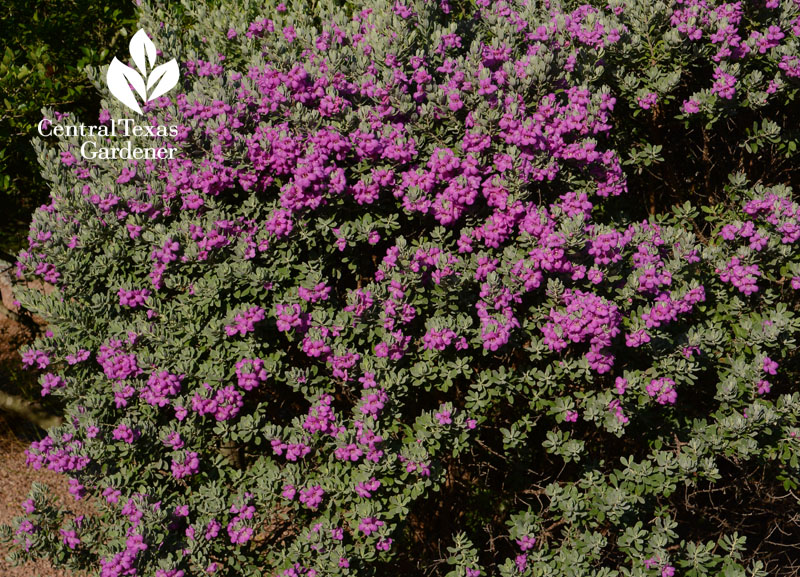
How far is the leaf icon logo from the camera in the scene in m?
4.78

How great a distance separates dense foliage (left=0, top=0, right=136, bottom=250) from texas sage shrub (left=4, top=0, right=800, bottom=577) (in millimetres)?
1876

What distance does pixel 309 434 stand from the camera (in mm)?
3994

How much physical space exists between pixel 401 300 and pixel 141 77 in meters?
2.35

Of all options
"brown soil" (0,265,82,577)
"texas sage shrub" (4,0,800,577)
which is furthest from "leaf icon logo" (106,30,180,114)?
"brown soil" (0,265,82,577)

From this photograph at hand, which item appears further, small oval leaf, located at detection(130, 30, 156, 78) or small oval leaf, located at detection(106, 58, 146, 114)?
small oval leaf, located at detection(130, 30, 156, 78)

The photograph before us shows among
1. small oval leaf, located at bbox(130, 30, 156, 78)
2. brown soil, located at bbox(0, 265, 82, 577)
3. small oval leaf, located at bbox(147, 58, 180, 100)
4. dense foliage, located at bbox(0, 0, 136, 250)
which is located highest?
dense foliage, located at bbox(0, 0, 136, 250)

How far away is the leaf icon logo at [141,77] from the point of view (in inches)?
188

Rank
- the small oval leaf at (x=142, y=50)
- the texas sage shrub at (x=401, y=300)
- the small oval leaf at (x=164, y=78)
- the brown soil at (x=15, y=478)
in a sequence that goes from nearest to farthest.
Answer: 1. the texas sage shrub at (x=401, y=300)
2. the small oval leaf at (x=164, y=78)
3. the small oval leaf at (x=142, y=50)
4. the brown soil at (x=15, y=478)

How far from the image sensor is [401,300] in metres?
3.94

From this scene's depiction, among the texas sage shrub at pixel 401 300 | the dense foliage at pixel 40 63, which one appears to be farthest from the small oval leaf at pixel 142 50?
Result: the dense foliage at pixel 40 63

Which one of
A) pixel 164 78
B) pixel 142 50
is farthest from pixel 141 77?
pixel 142 50

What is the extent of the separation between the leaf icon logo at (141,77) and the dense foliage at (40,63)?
5.33ft

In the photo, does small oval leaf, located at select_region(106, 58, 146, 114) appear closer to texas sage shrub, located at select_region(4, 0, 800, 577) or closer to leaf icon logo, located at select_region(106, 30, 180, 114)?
leaf icon logo, located at select_region(106, 30, 180, 114)

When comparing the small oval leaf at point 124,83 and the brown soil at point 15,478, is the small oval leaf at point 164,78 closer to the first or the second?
the small oval leaf at point 124,83
